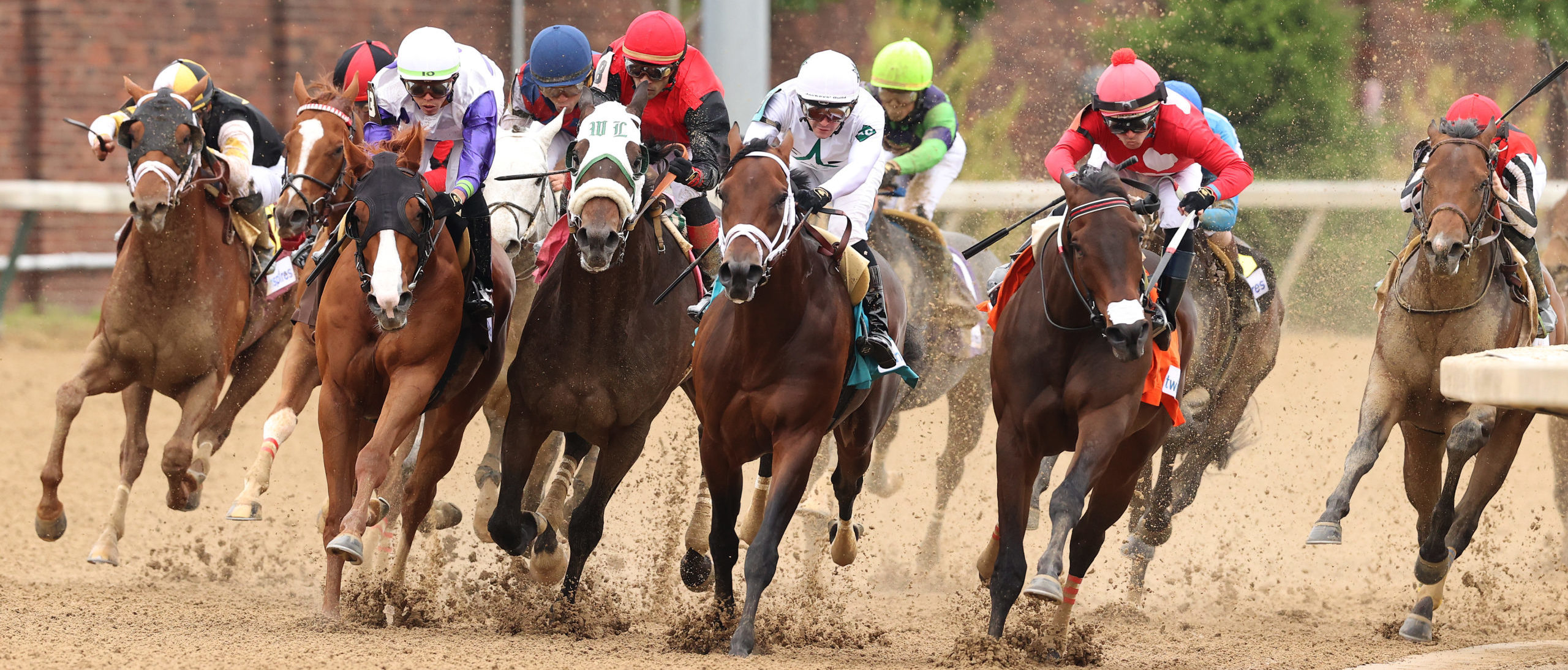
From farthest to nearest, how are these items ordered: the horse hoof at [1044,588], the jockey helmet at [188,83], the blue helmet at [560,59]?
the jockey helmet at [188,83]
the blue helmet at [560,59]
the horse hoof at [1044,588]

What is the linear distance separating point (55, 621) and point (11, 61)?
31.2 ft

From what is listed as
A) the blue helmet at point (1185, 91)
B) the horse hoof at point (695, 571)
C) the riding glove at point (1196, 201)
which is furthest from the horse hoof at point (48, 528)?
the blue helmet at point (1185, 91)

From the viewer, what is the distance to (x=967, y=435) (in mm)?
9695

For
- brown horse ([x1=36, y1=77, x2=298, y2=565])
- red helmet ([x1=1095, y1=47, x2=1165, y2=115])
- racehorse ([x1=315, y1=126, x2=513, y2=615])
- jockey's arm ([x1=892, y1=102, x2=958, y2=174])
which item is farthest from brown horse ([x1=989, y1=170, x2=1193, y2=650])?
brown horse ([x1=36, y1=77, x2=298, y2=565])

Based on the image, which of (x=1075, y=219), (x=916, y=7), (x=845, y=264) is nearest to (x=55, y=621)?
(x=845, y=264)

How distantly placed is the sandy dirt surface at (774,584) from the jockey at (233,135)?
5.43ft

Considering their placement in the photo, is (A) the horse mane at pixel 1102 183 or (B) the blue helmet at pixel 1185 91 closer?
(A) the horse mane at pixel 1102 183

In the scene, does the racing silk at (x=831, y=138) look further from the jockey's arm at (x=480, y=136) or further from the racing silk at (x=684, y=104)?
the jockey's arm at (x=480, y=136)

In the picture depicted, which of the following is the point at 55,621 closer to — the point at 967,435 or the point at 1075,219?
the point at 1075,219

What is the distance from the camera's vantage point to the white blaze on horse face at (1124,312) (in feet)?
18.9

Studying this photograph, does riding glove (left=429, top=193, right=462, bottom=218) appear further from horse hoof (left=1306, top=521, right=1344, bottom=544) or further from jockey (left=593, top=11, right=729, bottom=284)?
horse hoof (left=1306, top=521, right=1344, bottom=544)

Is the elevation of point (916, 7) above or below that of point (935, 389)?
above

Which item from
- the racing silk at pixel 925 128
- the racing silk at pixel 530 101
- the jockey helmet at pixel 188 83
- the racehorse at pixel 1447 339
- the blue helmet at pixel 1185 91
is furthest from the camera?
the racing silk at pixel 925 128

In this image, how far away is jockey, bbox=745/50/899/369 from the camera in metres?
6.58
